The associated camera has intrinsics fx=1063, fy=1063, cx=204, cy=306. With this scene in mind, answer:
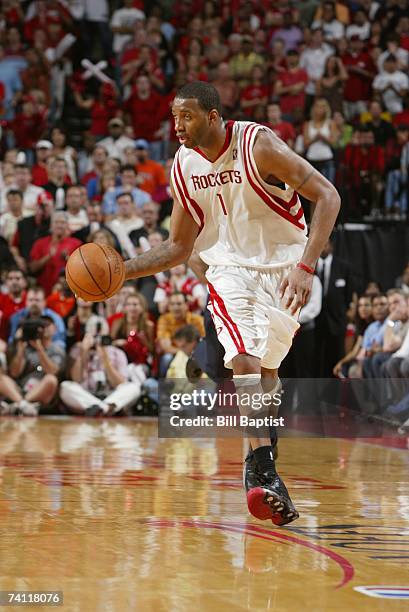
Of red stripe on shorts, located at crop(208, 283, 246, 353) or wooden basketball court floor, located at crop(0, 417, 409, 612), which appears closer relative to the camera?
wooden basketball court floor, located at crop(0, 417, 409, 612)

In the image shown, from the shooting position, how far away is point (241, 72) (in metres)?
15.7

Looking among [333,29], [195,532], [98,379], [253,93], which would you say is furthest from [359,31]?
[195,532]

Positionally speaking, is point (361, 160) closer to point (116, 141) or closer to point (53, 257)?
point (116, 141)

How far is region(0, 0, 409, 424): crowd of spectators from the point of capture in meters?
11.1

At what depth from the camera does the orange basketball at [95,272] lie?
5.07 meters

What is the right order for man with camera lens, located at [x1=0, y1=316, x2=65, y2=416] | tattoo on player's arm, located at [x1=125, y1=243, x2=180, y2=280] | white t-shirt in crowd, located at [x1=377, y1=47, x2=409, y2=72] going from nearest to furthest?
tattoo on player's arm, located at [x1=125, y1=243, x2=180, y2=280], man with camera lens, located at [x1=0, y1=316, x2=65, y2=416], white t-shirt in crowd, located at [x1=377, y1=47, x2=409, y2=72]

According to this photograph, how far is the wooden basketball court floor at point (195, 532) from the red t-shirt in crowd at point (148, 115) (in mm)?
8391

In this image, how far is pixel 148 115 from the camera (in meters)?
15.2

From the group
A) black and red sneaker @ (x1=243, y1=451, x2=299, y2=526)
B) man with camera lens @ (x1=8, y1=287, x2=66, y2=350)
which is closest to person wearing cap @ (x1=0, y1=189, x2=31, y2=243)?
man with camera lens @ (x1=8, y1=287, x2=66, y2=350)

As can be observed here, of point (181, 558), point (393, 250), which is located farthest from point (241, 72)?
point (181, 558)

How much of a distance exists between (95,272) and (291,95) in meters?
10.5

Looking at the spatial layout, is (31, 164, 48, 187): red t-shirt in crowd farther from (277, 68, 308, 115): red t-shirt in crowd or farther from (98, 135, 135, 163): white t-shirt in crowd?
(277, 68, 308, 115): red t-shirt in crowd

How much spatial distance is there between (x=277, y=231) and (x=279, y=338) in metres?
0.53

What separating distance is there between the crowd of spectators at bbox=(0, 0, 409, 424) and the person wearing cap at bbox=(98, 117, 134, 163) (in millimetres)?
19
